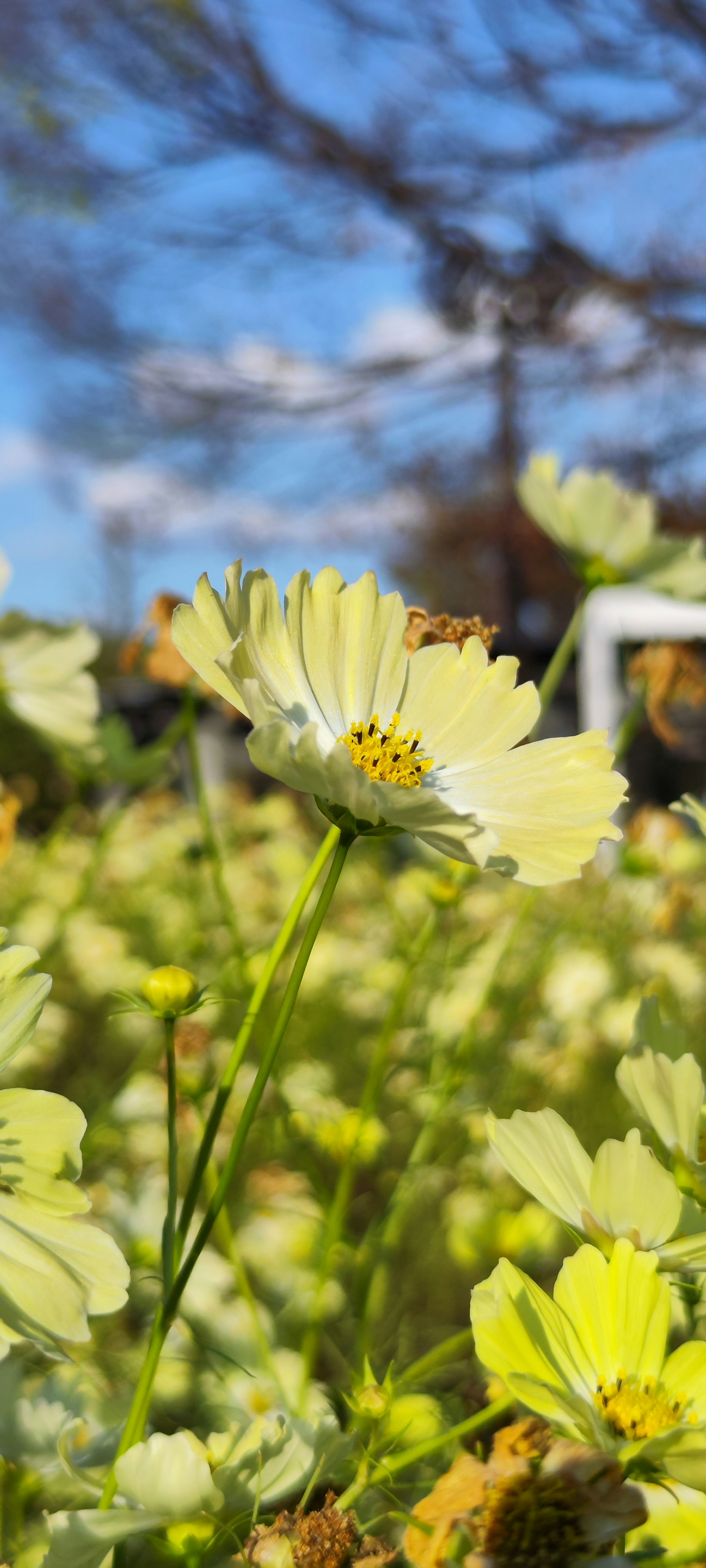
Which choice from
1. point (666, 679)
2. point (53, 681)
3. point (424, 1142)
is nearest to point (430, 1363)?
point (424, 1142)

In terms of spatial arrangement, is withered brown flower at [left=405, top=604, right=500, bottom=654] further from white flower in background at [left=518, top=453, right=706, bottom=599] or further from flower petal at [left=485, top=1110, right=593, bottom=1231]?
white flower in background at [left=518, top=453, right=706, bottom=599]

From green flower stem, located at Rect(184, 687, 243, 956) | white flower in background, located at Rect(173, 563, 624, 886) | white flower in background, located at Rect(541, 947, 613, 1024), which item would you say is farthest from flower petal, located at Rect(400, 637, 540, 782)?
white flower in background, located at Rect(541, 947, 613, 1024)

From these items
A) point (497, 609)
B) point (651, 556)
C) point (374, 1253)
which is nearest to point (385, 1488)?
point (374, 1253)

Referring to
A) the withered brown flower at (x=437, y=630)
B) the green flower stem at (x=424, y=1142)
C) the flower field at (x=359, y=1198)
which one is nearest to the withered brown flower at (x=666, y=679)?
the flower field at (x=359, y=1198)

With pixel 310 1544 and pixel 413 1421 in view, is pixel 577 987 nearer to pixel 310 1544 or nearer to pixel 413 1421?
pixel 413 1421

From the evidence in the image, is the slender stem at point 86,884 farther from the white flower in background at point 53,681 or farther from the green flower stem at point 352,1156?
the green flower stem at point 352,1156
